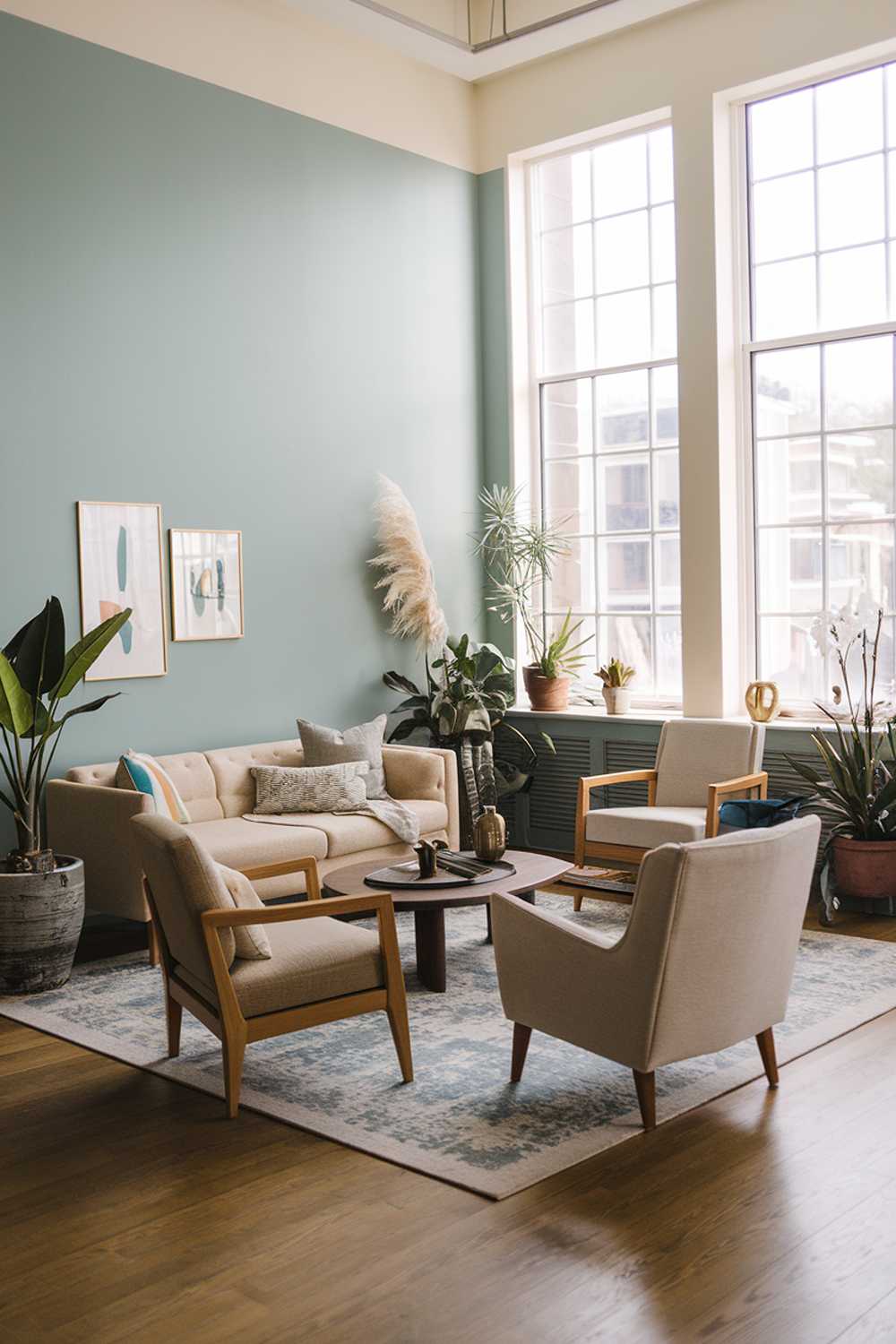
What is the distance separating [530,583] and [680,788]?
1.83 m

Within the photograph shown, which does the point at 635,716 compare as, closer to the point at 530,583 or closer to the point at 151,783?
the point at 530,583

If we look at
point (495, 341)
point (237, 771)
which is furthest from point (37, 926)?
point (495, 341)

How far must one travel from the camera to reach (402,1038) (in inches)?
153

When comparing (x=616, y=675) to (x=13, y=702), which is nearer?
(x=13, y=702)

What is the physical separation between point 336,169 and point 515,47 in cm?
116

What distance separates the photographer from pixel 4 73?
5578 mm

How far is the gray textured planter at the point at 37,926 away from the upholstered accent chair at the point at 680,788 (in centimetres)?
235

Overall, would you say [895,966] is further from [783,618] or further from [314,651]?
[314,651]

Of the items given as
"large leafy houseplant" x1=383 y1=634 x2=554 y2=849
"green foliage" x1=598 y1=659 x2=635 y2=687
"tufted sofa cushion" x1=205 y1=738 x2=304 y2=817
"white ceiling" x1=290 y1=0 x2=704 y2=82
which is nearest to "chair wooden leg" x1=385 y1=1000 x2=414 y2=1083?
"tufted sofa cushion" x1=205 y1=738 x2=304 y2=817

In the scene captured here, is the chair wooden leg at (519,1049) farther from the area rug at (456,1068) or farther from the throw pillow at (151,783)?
the throw pillow at (151,783)

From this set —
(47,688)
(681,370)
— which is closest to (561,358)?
(681,370)

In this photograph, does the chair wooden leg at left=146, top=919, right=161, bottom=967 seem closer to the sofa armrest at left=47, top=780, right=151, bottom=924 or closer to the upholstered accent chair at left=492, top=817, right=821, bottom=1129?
the sofa armrest at left=47, top=780, right=151, bottom=924

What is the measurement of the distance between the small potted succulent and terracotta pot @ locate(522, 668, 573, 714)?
0.87ft

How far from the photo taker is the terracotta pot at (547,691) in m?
7.50
